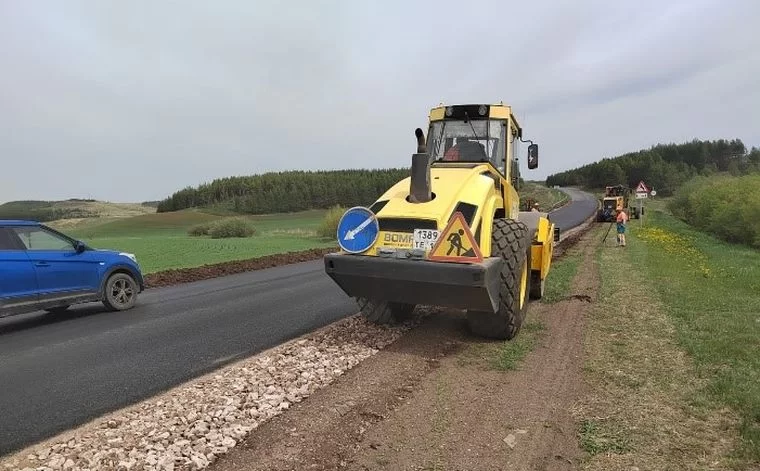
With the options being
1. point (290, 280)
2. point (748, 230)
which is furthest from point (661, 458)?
point (748, 230)

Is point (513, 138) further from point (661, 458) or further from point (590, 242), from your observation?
point (590, 242)

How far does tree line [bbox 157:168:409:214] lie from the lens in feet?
279

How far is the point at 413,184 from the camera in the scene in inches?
253

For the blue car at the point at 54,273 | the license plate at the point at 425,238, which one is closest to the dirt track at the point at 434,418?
the license plate at the point at 425,238

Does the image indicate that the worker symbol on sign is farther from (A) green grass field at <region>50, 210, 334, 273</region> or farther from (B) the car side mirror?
(A) green grass field at <region>50, 210, 334, 273</region>

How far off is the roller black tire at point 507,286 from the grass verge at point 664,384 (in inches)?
37.6

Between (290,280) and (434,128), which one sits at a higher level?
(434,128)

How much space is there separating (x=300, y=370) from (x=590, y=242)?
20.0m

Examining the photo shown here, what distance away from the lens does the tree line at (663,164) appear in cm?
9644

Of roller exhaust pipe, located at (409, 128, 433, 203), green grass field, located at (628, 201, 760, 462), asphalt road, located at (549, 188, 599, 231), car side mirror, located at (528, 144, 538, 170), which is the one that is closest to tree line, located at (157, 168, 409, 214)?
asphalt road, located at (549, 188, 599, 231)

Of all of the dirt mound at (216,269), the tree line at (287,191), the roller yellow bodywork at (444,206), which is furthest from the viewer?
the tree line at (287,191)

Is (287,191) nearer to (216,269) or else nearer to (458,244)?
(216,269)

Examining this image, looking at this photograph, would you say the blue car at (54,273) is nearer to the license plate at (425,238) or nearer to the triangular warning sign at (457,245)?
the license plate at (425,238)

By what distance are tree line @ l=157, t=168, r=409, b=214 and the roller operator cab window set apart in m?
64.2
